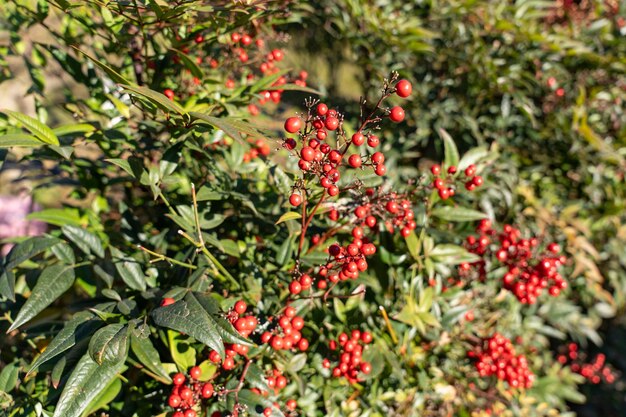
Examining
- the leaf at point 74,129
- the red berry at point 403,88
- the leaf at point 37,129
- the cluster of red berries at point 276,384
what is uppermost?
the red berry at point 403,88

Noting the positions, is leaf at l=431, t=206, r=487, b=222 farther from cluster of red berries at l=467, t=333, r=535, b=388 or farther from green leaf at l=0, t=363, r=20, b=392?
green leaf at l=0, t=363, r=20, b=392

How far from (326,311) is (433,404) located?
87 cm

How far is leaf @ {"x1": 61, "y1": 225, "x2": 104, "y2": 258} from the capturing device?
1250 millimetres

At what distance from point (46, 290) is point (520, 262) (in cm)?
146

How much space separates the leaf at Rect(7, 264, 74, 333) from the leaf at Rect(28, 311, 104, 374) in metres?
0.11

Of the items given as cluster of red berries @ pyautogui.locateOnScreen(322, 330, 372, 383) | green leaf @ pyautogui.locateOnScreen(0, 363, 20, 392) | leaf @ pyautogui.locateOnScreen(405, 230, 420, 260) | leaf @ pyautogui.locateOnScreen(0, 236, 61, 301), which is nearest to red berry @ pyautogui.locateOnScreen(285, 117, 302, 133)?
leaf @ pyautogui.locateOnScreen(405, 230, 420, 260)

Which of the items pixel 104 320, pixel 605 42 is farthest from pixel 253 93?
pixel 605 42

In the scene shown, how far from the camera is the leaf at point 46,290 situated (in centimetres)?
103

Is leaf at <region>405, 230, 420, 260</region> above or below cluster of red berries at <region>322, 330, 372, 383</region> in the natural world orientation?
above

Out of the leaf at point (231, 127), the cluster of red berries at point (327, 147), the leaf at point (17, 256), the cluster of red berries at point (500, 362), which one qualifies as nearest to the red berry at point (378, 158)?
the cluster of red berries at point (327, 147)

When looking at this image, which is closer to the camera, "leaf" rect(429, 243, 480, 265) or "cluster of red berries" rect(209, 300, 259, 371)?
"cluster of red berries" rect(209, 300, 259, 371)

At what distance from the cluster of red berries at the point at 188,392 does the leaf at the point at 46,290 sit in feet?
1.14

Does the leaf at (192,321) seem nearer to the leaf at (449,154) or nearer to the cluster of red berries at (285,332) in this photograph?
the cluster of red berries at (285,332)

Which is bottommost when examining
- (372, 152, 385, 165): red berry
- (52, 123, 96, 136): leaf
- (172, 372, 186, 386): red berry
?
(172, 372, 186, 386): red berry
